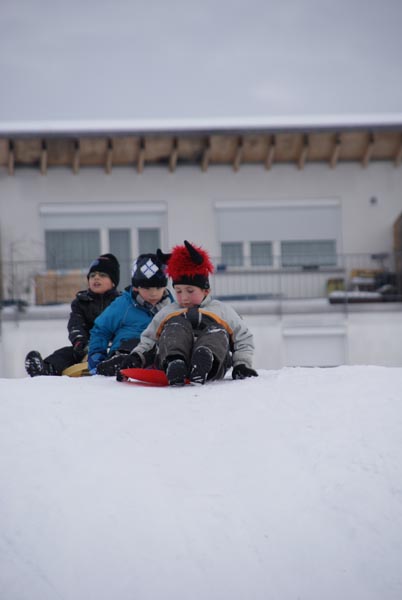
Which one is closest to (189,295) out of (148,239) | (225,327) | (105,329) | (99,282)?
(225,327)

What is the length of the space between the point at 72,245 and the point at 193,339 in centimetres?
1309

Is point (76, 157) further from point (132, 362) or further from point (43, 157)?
point (132, 362)

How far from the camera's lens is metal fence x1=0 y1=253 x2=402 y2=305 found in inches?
614

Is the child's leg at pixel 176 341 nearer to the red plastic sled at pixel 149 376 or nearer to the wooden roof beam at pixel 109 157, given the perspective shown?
the red plastic sled at pixel 149 376

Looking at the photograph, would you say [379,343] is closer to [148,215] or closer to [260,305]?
[260,305]

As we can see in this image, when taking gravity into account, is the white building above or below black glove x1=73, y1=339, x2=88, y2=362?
above

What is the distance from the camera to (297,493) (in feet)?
9.54

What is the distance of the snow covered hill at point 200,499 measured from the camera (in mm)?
2475

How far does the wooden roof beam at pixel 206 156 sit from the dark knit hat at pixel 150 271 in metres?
12.1

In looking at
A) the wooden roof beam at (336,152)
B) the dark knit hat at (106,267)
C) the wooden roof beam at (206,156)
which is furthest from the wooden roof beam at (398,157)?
the dark knit hat at (106,267)

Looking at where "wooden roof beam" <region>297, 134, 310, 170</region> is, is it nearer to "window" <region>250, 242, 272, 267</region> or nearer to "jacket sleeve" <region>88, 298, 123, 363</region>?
"window" <region>250, 242, 272, 267</region>

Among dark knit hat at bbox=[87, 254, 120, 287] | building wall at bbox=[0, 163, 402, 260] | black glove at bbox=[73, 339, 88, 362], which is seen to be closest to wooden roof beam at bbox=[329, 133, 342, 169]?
building wall at bbox=[0, 163, 402, 260]

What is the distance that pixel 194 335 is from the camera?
488 centimetres

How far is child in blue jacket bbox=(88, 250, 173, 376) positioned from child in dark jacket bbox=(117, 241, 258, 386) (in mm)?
358
